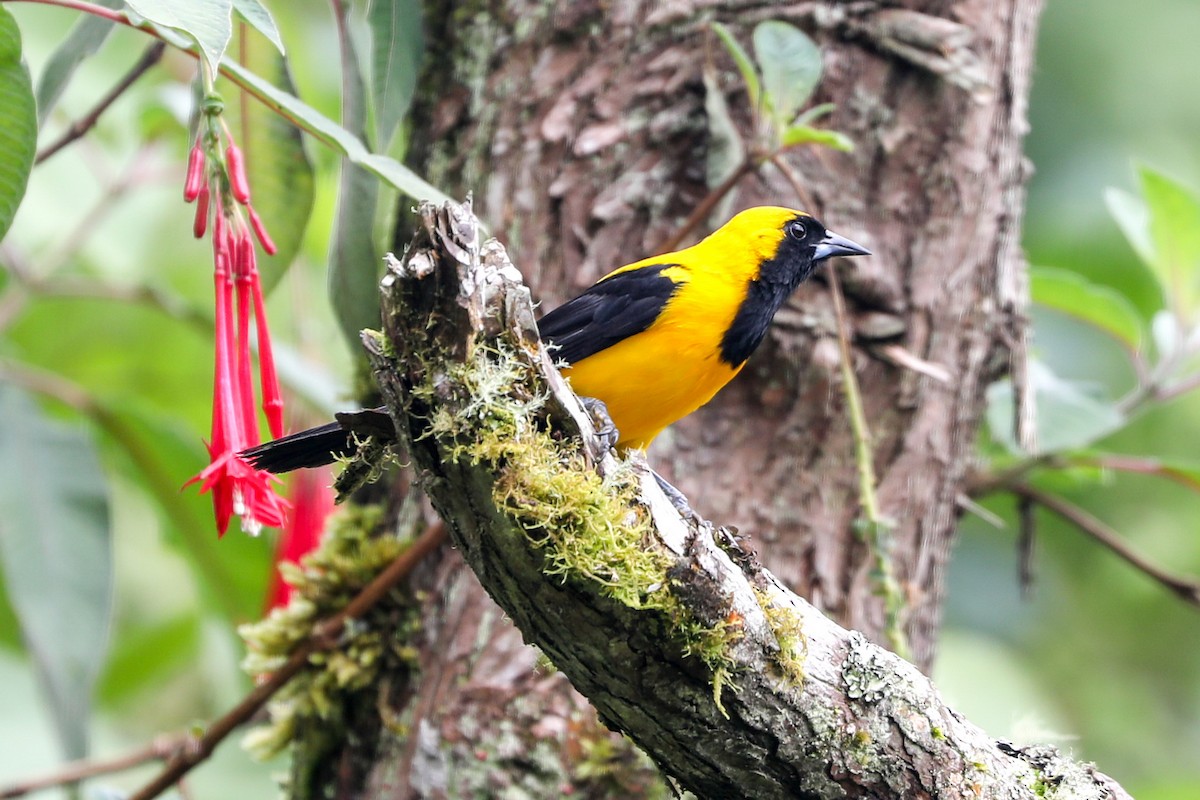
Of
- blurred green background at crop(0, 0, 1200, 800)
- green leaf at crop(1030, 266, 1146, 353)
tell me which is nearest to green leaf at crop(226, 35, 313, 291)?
blurred green background at crop(0, 0, 1200, 800)

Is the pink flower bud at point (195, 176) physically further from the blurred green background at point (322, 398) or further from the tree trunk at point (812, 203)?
the blurred green background at point (322, 398)

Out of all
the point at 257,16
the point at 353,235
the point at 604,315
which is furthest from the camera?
the point at 604,315

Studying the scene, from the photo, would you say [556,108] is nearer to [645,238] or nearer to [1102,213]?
[645,238]

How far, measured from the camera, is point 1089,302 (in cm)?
421

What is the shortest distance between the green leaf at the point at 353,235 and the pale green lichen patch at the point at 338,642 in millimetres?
662

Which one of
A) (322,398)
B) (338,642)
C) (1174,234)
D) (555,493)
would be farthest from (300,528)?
(1174,234)

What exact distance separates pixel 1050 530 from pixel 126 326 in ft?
16.5

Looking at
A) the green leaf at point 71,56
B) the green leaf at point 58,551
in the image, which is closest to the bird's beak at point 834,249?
the green leaf at point 71,56

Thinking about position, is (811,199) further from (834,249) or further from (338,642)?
(338,642)

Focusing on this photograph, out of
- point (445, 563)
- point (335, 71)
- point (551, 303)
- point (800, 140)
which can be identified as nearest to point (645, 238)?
point (551, 303)

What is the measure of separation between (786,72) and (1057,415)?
1.58 metres

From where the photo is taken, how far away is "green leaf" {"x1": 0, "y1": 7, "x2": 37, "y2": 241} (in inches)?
83.8

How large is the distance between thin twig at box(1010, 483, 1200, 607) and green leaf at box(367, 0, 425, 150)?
2543 millimetres

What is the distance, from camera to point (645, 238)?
3367 millimetres
